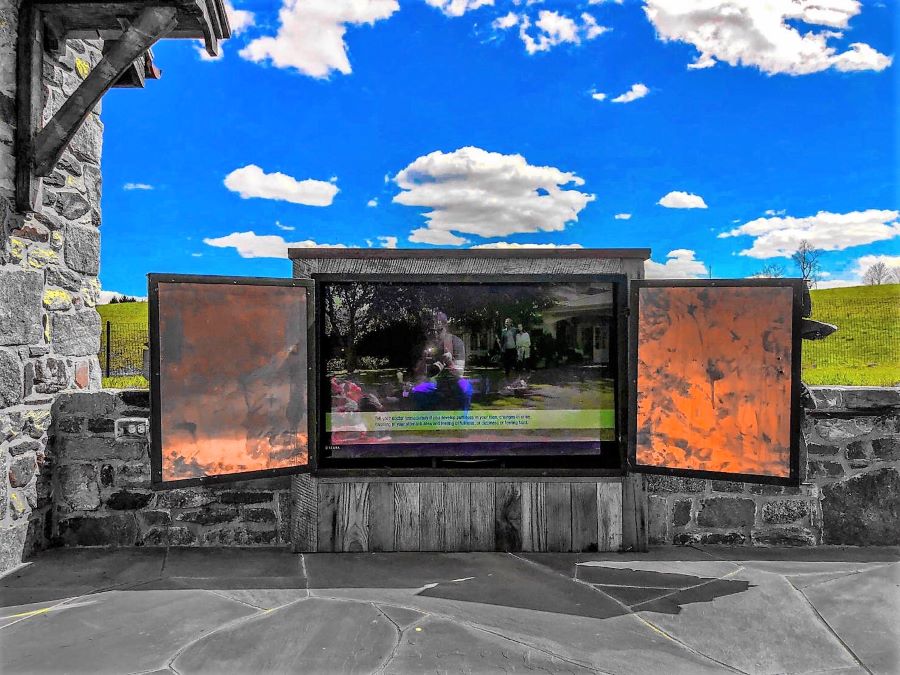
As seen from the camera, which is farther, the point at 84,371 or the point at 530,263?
the point at 84,371

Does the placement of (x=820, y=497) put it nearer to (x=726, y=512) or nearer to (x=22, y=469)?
(x=726, y=512)

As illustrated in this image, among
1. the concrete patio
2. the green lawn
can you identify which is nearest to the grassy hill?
the green lawn

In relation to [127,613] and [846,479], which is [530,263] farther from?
[127,613]

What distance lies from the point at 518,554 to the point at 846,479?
2.89 metres

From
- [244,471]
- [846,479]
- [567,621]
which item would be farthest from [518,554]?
[846,479]

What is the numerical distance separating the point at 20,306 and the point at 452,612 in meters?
3.97

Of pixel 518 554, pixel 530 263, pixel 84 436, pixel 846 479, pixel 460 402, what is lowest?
pixel 518 554

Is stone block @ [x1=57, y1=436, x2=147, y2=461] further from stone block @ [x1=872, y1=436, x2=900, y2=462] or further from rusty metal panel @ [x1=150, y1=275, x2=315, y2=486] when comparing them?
stone block @ [x1=872, y1=436, x2=900, y2=462]

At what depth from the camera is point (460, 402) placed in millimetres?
4445

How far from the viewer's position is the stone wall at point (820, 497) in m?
4.61

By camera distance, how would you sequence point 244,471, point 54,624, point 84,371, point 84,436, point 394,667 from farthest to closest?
point 84,371 < point 84,436 < point 244,471 < point 54,624 < point 394,667

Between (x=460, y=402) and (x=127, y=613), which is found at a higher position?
(x=460, y=402)

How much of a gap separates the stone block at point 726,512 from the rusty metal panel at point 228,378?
339 cm

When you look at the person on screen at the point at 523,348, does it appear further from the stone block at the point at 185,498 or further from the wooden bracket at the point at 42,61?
the wooden bracket at the point at 42,61
